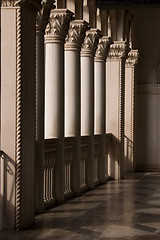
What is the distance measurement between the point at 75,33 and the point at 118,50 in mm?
5781

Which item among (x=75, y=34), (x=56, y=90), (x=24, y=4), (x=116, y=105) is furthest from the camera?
(x=116, y=105)

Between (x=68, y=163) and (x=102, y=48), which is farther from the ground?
(x=102, y=48)

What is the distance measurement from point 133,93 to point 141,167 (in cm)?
321

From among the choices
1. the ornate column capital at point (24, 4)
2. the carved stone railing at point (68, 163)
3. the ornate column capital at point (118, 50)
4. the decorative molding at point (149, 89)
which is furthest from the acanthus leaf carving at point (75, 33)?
the decorative molding at point (149, 89)

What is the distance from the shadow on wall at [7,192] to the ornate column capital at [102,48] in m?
9.74

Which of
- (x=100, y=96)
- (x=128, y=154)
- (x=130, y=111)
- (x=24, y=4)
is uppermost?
(x=24, y=4)

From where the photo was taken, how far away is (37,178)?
46.2 feet

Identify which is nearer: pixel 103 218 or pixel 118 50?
pixel 103 218

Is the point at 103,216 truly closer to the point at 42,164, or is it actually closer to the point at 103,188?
the point at 42,164

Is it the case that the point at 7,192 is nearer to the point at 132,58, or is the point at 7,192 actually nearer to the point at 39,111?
the point at 39,111

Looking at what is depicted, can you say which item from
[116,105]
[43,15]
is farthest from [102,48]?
[43,15]

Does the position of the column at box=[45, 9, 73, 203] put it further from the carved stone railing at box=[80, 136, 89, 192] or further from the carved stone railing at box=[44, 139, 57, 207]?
the carved stone railing at box=[80, 136, 89, 192]

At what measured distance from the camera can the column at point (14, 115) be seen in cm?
1177

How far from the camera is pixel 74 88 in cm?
1744
